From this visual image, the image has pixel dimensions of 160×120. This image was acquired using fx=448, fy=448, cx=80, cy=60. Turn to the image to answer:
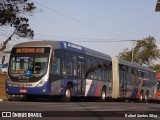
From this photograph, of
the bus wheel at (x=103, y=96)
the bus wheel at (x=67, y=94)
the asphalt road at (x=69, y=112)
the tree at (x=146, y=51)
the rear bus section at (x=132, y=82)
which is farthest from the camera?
the tree at (x=146, y=51)

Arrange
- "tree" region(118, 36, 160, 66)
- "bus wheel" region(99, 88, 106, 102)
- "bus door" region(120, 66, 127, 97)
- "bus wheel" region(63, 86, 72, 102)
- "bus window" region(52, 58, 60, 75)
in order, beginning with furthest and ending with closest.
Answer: "tree" region(118, 36, 160, 66) → "bus door" region(120, 66, 127, 97) → "bus wheel" region(99, 88, 106, 102) → "bus wheel" region(63, 86, 72, 102) → "bus window" region(52, 58, 60, 75)

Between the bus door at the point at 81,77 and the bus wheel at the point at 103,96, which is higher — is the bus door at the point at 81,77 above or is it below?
above

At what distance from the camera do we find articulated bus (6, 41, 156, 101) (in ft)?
80.7

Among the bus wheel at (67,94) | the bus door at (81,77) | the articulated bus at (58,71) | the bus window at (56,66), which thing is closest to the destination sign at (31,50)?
the articulated bus at (58,71)

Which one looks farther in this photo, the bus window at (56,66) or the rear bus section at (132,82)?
the rear bus section at (132,82)

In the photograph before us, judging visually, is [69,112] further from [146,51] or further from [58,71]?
[146,51]

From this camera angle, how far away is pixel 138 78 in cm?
4038

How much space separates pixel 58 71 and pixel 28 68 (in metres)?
1.71

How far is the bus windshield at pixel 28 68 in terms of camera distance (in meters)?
24.6

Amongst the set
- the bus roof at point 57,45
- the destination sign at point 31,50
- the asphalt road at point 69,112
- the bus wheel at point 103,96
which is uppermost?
the bus roof at point 57,45

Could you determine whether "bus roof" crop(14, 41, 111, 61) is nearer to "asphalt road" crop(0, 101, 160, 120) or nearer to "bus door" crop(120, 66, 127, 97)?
"asphalt road" crop(0, 101, 160, 120)

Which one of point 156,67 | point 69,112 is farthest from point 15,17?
point 156,67

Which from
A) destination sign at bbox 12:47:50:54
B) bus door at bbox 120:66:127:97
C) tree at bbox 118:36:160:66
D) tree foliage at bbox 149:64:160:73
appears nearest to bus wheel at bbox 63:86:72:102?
destination sign at bbox 12:47:50:54

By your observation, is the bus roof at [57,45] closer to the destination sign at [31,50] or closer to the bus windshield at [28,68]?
the destination sign at [31,50]
